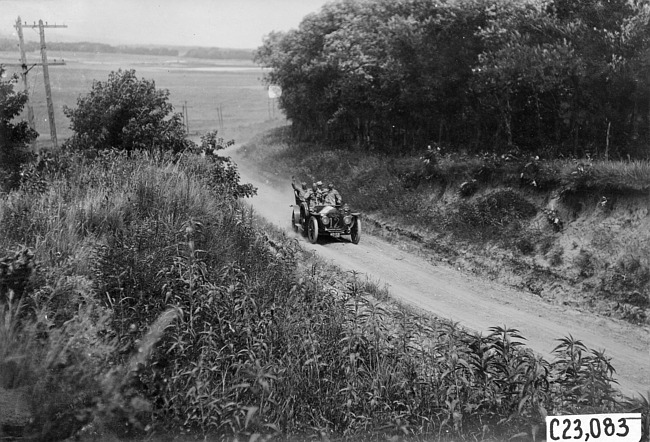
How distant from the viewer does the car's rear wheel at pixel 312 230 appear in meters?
18.4

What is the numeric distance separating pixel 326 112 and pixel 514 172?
1245 cm

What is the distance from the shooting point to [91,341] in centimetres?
740

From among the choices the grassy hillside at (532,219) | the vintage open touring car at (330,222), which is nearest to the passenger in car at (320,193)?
the vintage open touring car at (330,222)

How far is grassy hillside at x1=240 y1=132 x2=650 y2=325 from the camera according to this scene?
47.3ft

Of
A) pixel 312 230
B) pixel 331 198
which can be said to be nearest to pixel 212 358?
pixel 312 230

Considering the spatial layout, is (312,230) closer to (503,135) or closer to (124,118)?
(124,118)

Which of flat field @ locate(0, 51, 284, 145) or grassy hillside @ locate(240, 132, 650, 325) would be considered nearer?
grassy hillside @ locate(240, 132, 650, 325)

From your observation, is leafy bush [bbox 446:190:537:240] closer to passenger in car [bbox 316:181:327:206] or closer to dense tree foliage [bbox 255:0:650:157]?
dense tree foliage [bbox 255:0:650:157]

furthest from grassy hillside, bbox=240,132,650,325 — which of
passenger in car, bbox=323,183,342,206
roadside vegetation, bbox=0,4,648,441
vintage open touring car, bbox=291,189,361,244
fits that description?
roadside vegetation, bbox=0,4,648,441

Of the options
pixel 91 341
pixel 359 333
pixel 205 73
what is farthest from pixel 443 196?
pixel 91 341

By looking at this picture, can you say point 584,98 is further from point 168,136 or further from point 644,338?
point 168,136

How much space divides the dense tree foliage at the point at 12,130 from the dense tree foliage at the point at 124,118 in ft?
5.30

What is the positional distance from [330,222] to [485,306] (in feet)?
19.1

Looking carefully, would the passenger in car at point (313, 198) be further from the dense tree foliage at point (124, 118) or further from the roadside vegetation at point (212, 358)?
the roadside vegetation at point (212, 358)
